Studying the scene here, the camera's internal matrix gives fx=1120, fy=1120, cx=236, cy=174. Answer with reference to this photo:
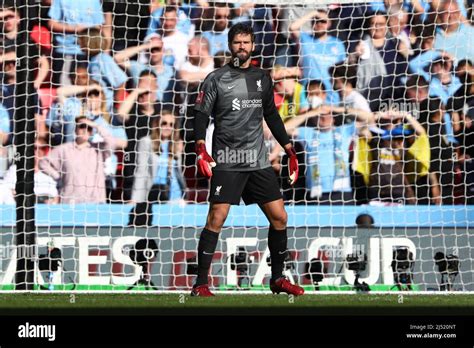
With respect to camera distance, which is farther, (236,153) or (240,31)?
(236,153)

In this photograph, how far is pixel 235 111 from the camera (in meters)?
7.98

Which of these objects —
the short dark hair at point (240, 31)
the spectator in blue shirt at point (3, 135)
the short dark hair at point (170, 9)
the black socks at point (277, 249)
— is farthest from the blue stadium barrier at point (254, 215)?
the short dark hair at point (240, 31)

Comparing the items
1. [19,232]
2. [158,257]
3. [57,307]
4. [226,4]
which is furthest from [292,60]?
[57,307]

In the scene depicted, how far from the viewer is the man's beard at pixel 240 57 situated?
7.89 m

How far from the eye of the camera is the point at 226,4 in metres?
11.3

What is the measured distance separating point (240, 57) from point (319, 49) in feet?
11.7

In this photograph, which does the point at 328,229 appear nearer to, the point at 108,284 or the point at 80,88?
the point at 108,284

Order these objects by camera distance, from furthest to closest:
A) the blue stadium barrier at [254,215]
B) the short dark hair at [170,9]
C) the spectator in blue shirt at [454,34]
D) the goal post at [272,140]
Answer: the short dark hair at [170,9] < the spectator in blue shirt at [454,34] < the blue stadium barrier at [254,215] < the goal post at [272,140]

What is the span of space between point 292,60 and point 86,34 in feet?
6.87

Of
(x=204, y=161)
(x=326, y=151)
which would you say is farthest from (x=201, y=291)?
(x=326, y=151)

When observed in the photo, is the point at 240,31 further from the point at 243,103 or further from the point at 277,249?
the point at 277,249

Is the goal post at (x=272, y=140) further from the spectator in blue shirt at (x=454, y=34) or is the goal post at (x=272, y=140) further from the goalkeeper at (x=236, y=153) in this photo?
the goalkeeper at (x=236, y=153)

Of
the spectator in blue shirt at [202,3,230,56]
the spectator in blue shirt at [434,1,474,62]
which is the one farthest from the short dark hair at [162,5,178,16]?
the spectator in blue shirt at [434,1,474,62]

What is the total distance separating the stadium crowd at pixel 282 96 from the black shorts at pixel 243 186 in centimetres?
294
